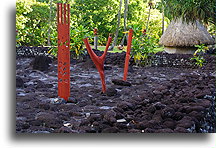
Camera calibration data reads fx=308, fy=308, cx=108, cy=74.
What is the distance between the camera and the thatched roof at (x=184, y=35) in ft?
28.5

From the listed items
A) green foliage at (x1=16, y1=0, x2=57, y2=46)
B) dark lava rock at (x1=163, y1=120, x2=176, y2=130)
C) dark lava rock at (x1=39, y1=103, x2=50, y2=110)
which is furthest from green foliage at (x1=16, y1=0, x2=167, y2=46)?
dark lava rock at (x1=163, y1=120, x2=176, y2=130)

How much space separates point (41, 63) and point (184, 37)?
497cm

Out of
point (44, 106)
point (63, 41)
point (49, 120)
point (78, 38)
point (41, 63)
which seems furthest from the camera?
point (78, 38)

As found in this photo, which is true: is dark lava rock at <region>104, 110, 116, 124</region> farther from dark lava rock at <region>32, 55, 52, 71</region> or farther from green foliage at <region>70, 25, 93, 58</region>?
green foliage at <region>70, 25, 93, 58</region>

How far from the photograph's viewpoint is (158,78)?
15.4ft

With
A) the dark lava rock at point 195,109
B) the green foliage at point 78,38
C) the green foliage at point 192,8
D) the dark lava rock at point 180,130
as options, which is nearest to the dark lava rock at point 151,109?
the dark lava rock at point 195,109

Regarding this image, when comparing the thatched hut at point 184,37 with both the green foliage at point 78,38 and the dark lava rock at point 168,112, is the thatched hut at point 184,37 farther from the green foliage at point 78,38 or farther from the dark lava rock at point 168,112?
the dark lava rock at point 168,112

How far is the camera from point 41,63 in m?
5.13

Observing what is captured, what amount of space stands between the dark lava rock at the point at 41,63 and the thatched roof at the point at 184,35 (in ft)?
14.2

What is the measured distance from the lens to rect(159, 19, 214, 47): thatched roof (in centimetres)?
870

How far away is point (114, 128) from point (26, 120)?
736 millimetres

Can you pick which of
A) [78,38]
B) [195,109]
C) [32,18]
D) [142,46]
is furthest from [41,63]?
[195,109]

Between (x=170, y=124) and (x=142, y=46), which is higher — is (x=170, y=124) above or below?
below

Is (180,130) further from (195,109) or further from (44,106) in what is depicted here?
(44,106)
